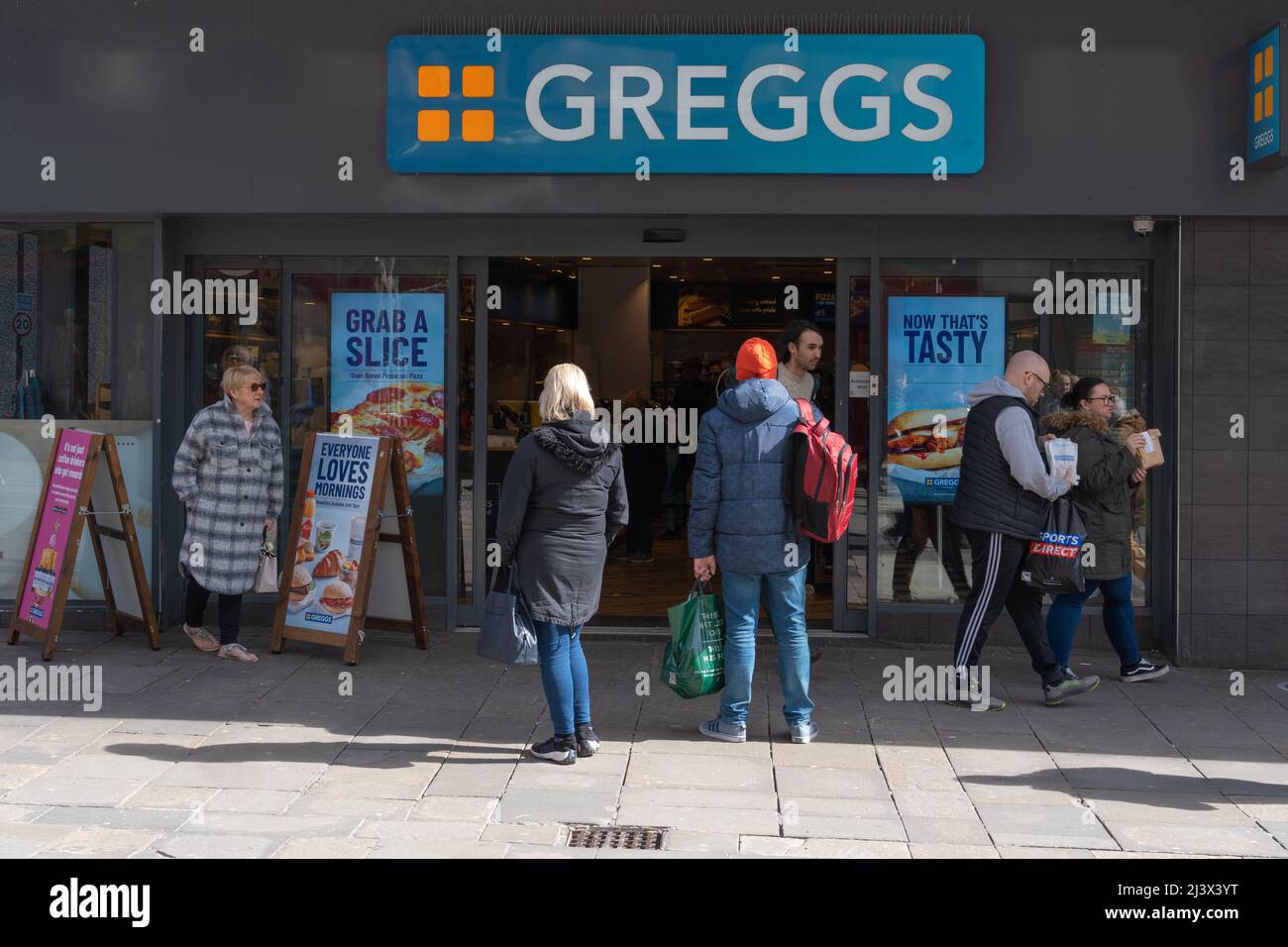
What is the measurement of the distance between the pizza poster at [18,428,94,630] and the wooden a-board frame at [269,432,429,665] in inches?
47.3

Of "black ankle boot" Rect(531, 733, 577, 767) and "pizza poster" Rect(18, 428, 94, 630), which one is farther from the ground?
"pizza poster" Rect(18, 428, 94, 630)

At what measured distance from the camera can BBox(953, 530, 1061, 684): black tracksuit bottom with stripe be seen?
6.99 meters

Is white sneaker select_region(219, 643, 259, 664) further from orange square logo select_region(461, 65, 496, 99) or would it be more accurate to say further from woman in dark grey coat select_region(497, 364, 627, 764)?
orange square logo select_region(461, 65, 496, 99)

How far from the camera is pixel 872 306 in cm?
848

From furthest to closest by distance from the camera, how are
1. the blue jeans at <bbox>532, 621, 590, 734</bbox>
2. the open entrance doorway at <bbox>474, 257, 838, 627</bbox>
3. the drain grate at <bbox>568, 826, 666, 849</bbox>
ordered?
the open entrance doorway at <bbox>474, 257, 838, 627</bbox> < the blue jeans at <bbox>532, 621, 590, 734</bbox> < the drain grate at <bbox>568, 826, 666, 849</bbox>

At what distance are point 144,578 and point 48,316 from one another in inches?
79.8

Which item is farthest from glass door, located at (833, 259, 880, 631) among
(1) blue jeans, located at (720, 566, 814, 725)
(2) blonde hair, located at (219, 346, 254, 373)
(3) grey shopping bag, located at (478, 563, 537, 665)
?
(2) blonde hair, located at (219, 346, 254, 373)

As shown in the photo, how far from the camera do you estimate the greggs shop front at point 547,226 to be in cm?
799

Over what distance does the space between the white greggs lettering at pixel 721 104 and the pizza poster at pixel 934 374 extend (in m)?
1.11

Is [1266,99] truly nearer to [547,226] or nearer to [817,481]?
[817,481]

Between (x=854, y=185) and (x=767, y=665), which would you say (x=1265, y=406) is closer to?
(x=854, y=185)

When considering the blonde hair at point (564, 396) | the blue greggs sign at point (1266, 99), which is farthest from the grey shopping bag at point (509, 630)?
the blue greggs sign at point (1266, 99)

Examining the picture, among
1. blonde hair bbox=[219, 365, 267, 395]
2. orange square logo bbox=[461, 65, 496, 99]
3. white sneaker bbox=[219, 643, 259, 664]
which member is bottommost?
white sneaker bbox=[219, 643, 259, 664]

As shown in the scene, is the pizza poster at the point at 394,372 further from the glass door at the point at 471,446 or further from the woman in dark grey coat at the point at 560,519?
the woman in dark grey coat at the point at 560,519
